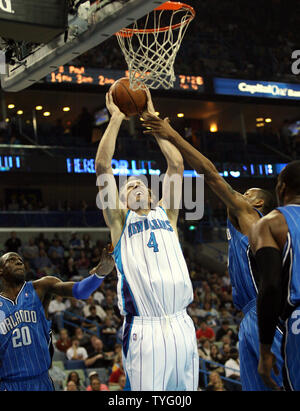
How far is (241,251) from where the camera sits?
365 cm

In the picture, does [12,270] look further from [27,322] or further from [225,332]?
[225,332]

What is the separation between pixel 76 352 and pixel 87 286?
590 cm

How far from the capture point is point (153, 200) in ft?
14.1

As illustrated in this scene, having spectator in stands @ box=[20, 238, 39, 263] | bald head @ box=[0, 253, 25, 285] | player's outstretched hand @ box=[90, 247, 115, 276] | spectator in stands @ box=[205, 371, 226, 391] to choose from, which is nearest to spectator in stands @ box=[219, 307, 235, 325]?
spectator in stands @ box=[205, 371, 226, 391]

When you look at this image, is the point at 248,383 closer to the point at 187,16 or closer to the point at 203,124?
the point at 187,16

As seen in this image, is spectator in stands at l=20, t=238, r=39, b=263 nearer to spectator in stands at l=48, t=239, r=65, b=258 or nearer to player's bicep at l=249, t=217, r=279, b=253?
spectator in stands at l=48, t=239, r=65, b=258

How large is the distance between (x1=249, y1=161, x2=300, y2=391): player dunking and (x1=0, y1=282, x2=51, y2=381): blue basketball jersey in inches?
80.7

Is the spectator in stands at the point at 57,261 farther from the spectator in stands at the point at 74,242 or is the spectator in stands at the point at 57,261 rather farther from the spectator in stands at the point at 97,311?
the spectator in stands at the point at 97,311

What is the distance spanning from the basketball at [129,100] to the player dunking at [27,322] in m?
1.00

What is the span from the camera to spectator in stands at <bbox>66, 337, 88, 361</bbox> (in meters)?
9.93

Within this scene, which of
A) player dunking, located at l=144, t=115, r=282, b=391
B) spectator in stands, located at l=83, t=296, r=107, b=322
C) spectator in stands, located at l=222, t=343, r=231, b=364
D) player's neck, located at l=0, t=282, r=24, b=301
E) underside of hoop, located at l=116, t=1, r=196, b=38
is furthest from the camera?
spectator in stands, located at l=83, t=296, r=107, b=322

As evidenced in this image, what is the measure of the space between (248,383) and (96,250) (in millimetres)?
11606

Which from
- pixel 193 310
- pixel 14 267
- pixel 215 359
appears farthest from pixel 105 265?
pixel 193 310
